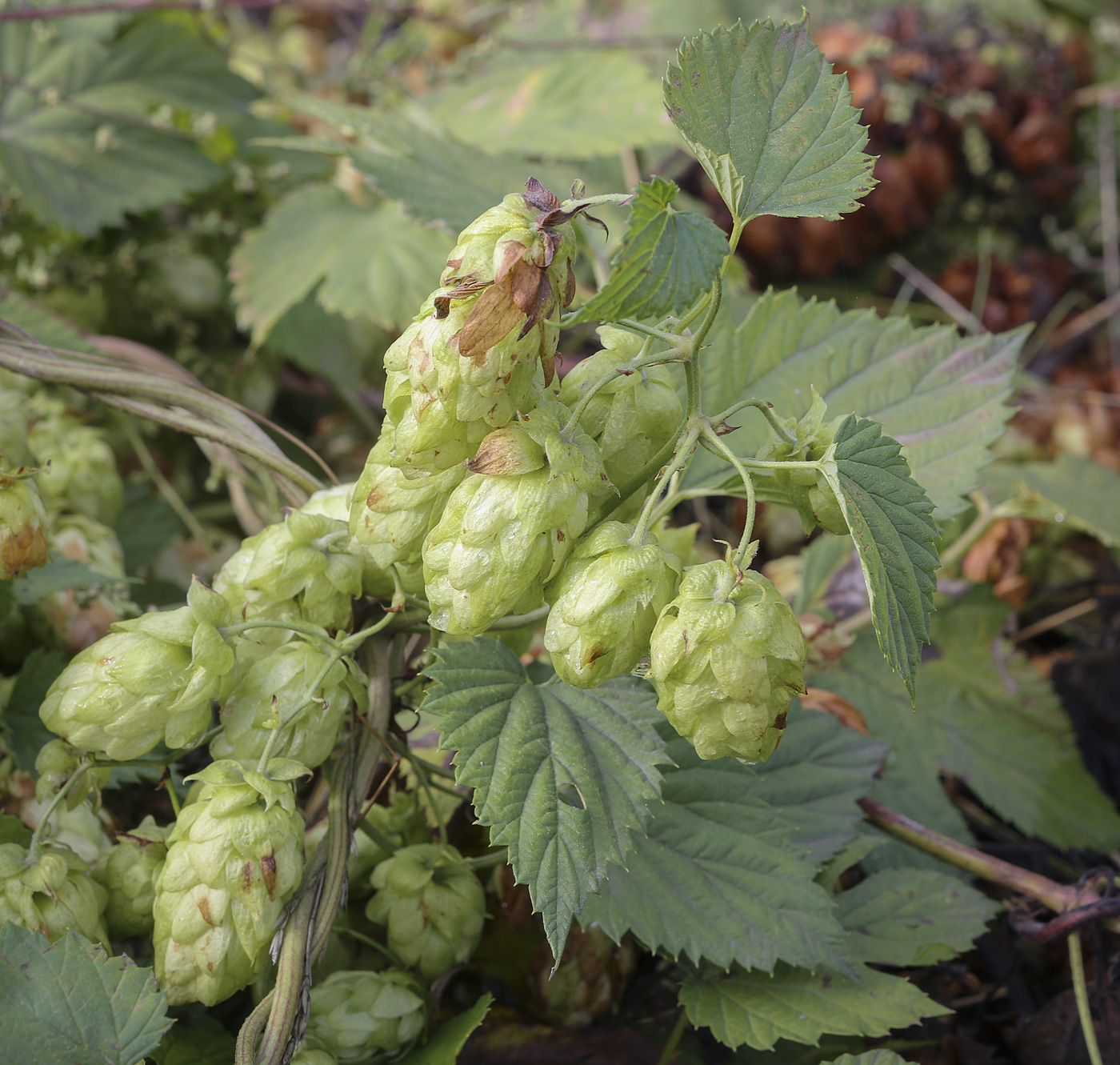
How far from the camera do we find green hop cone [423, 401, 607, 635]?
0.46m

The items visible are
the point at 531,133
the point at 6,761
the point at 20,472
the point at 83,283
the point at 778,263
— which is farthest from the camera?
the point at 778,263

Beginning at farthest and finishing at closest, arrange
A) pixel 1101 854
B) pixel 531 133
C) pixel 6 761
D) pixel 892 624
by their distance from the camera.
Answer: pixel 531 133 → pixel 1101 854 → pixel 6 761 → pixel 892 624

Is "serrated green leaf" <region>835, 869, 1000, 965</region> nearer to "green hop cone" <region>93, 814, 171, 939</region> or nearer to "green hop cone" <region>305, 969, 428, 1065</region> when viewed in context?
"green hop cone" <region>305, 969, 428, 1065</region>

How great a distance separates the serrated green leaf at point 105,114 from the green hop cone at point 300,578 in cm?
89

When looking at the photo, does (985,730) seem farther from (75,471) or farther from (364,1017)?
(75,471)

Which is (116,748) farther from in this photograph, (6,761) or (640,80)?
(640,80)

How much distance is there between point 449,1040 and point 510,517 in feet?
1.23

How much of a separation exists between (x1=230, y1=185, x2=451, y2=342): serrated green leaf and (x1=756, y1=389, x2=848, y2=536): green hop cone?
779 millimetres

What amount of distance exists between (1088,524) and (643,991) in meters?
0.85

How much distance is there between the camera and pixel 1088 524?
1227 millimetres

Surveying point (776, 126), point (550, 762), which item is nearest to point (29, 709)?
point (550, 762)

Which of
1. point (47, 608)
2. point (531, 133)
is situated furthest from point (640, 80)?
point (47, 608)

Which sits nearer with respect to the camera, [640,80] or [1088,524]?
[1088,524]

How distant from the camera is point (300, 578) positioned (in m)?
0.57
